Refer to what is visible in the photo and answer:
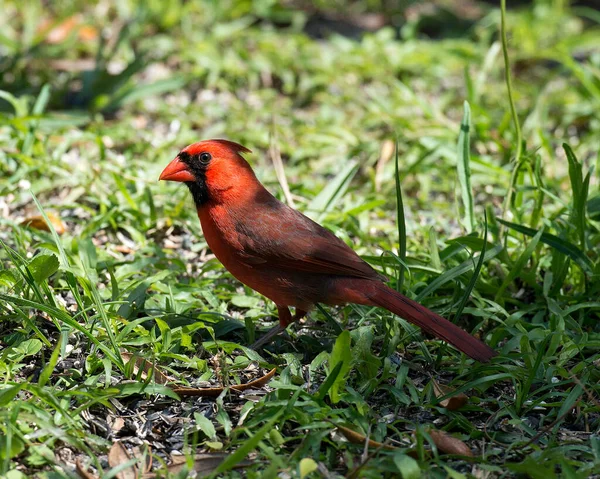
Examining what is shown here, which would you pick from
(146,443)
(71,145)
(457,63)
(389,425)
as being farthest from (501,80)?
(146,443)

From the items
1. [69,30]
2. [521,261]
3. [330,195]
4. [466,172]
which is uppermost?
[69,30]

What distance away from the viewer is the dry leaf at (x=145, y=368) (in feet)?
9.82

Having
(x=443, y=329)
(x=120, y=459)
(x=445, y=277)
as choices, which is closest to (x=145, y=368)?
(x=120, y=459)

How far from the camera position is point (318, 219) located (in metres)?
4.33

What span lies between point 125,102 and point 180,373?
2757 mm

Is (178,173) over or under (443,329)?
over

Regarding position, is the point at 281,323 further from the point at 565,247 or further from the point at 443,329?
the point at 565,247

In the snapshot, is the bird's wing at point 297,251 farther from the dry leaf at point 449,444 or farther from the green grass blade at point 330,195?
the green grass blade at point 330,195

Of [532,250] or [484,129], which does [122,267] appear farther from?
[484,129]

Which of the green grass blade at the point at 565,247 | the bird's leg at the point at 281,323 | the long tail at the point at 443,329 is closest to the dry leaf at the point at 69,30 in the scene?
the bird's leg at the point at 281,323

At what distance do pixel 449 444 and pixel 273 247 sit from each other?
109 centimetres

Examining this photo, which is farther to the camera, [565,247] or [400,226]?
[565,247]

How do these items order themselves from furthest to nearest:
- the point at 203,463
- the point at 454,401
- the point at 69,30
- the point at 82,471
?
the point at 69,30
the point at 454,401
the point at 203,463
the point at 82,471

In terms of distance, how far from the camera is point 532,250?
3.61 meters
